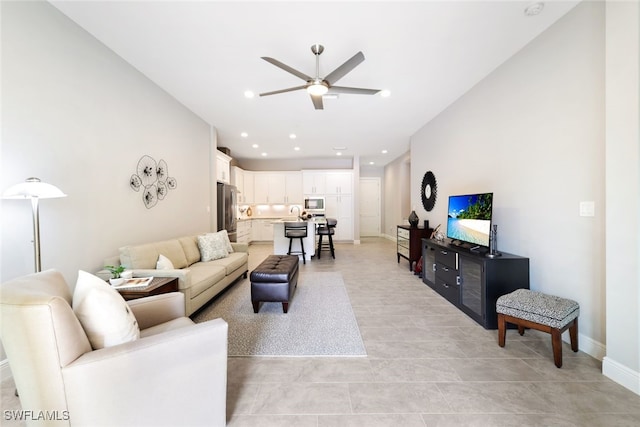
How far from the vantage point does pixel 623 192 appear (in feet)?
5.39

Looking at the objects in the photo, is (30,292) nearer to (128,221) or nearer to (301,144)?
(128,221)

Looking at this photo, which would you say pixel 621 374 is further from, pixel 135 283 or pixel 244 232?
pixel 244 232

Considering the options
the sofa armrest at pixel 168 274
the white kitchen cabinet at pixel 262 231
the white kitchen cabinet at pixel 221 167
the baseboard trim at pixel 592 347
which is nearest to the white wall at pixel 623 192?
the baseboard trim at pixel 592 347

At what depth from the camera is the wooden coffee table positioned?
2025mm

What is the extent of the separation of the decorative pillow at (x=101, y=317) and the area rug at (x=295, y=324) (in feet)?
3.52

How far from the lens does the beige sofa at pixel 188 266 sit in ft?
8.09

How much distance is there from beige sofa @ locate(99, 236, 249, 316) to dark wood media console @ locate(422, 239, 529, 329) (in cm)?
307

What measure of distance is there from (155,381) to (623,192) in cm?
306

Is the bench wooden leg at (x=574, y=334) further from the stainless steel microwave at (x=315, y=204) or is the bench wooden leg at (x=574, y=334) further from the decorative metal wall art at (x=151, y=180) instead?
the stainless steel microwave at (x=315, y=204)

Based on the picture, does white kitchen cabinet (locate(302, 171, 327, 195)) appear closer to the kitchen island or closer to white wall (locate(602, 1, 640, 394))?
the kitchen island

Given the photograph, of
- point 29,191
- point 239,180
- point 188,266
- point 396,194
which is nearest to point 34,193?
point 29,191

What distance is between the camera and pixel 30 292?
1.03 meters

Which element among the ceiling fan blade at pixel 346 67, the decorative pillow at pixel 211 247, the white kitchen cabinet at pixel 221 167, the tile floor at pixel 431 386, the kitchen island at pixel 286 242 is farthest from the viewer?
the kitchen island at pixel 286 242

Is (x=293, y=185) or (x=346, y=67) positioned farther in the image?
(x=293, y=185)
